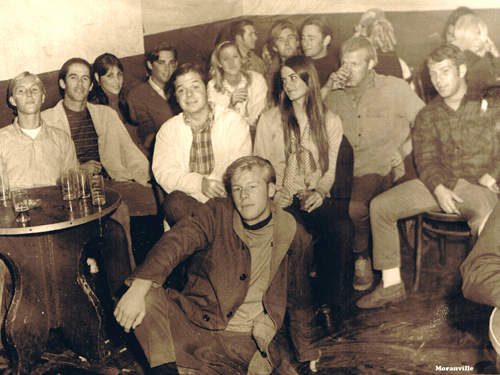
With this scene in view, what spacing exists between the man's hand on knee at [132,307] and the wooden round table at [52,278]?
19.6 inches

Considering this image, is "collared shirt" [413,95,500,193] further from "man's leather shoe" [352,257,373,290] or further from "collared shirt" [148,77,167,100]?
"collared shirt" [148,77,167,100]

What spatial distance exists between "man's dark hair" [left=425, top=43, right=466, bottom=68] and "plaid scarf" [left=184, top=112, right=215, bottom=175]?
1436 mm

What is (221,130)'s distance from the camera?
10.7 feet

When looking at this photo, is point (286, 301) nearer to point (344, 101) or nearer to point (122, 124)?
point (344, 101)

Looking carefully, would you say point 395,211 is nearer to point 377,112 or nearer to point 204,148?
point 377,112

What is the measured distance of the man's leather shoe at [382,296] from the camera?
3453 mm

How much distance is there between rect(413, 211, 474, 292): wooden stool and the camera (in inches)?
131

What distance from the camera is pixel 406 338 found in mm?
3408

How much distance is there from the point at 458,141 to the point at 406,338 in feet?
4.28

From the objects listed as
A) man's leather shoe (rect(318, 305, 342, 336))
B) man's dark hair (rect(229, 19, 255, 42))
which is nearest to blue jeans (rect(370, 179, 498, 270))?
man's leather shoe (rect(318, 305, 342, 336))

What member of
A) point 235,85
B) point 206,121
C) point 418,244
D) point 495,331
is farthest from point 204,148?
point 495,331

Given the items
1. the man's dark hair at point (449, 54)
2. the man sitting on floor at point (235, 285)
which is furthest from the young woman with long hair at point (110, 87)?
the man's dark hair at point (449, 54)

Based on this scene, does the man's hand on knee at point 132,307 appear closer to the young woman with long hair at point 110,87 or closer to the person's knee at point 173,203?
the person's knee at point 173,203

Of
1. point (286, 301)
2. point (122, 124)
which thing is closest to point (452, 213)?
point (286, 301)
